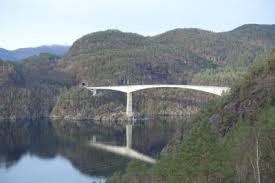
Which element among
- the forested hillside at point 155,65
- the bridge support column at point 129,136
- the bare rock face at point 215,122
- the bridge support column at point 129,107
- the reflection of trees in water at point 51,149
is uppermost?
the forested hillside at point 155,65

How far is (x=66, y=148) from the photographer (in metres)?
46.7

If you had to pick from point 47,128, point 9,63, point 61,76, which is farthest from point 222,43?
point 47,128

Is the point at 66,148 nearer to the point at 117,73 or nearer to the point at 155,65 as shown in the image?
the point at 117,73

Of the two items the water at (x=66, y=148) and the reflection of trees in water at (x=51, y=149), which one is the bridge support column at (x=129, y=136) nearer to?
the water at (x=66, y=148)

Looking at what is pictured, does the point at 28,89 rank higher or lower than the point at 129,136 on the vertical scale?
higher

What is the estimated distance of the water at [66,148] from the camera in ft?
119

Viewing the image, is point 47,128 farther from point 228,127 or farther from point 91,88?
point 228,127

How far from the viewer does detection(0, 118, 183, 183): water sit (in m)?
36.2

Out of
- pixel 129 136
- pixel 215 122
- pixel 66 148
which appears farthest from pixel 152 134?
pixel 215 122

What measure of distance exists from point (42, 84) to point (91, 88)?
32.4 feet

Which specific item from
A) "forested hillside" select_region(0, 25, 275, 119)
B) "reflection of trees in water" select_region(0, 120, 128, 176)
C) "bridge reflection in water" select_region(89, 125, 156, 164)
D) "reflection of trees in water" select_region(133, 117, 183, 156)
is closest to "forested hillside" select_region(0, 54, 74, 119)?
"forested hillside" select_region(0, 25, 275, 119)

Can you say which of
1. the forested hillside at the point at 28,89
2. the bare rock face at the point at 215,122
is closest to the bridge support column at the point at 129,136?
the bare rock face at the point at 215,122

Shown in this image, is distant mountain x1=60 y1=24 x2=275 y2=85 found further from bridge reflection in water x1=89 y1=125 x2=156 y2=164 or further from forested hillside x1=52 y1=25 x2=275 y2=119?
bridge reflection in water x1=89 y1=125 x2=156 y2=164

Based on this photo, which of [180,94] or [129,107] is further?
[180,94]
